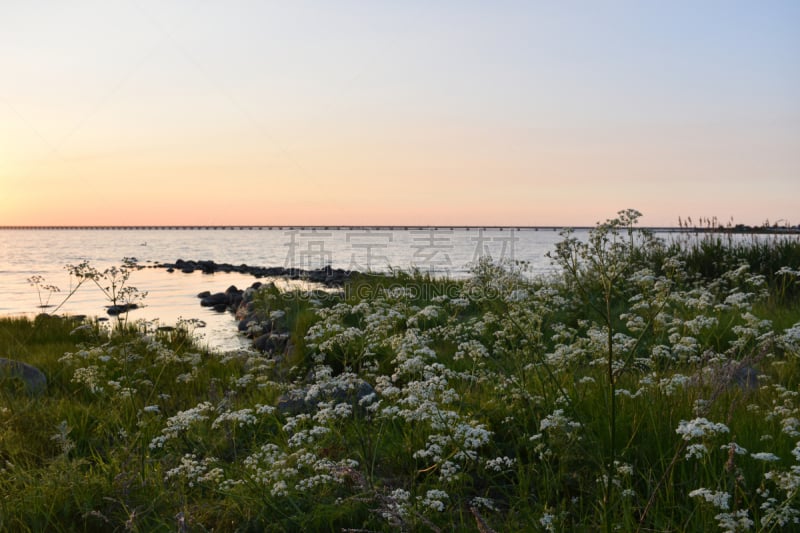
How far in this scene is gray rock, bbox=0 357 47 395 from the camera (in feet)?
26.6

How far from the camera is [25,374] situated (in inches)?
334

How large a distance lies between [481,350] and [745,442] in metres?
2.21

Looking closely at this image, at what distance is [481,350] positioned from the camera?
523cm

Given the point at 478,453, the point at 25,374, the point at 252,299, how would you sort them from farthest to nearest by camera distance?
the point at 252,299
the point at 25,374
the point at 478,453

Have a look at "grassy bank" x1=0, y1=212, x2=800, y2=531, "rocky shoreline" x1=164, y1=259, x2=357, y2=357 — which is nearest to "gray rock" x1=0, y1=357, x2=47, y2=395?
"grassy bank" x1=0, y1=212, x2=800, y2=531

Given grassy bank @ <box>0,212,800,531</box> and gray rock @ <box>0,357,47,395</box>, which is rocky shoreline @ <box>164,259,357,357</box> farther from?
gray rock @ <box>0,357,47,395</box>

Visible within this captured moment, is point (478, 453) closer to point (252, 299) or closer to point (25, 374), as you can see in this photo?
point (25, 374)

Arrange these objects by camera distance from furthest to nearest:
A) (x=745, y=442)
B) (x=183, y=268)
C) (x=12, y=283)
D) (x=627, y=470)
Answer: (x=183, y=268)
(x=12, y=283)
(x=745, y=442)
(x=627, y=470)

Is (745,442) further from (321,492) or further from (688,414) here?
(321,492)

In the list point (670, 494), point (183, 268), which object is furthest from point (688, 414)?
point (183, 268)

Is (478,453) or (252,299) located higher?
(478,453)

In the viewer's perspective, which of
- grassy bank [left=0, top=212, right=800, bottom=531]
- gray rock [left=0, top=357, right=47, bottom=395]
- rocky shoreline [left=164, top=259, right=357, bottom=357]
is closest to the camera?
grassy bank [left=0, top=212, right=800, bottom=531]

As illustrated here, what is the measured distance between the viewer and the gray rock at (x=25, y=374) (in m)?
8.10

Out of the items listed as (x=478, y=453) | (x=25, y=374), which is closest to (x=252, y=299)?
(x=25, y=374)
